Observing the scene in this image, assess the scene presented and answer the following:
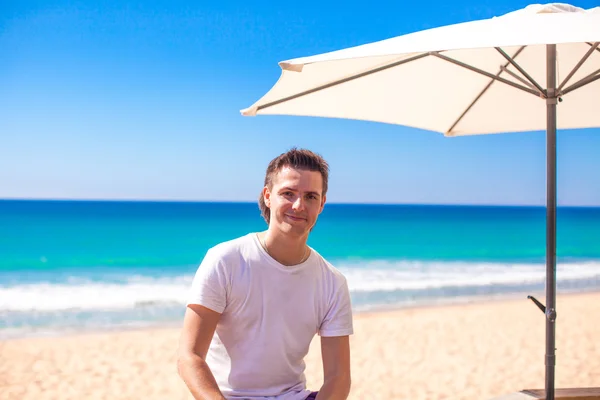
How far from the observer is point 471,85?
375cm

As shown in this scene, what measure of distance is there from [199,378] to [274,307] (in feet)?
1.15

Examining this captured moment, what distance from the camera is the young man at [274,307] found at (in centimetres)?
207

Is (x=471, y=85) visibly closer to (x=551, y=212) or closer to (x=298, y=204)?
(x=551, y=212)

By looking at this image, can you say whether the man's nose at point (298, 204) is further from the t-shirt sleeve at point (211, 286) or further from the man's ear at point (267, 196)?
the t-shirt sleeve at point (211, 286)

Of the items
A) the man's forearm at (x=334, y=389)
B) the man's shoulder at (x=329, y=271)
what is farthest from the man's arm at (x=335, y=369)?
the man's shoulder at (x=329, y=271)

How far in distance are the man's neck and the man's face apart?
21 mm

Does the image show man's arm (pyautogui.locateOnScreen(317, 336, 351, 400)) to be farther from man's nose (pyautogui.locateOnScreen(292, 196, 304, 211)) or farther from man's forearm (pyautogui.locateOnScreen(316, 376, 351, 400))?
man's nose (pyautogui.locateOnScreen(292, 196, 304, 211))

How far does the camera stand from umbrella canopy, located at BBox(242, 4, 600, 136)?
2.20m

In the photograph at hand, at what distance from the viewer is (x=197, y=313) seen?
204 cm

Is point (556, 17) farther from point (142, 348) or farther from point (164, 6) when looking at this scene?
point (164, 6)

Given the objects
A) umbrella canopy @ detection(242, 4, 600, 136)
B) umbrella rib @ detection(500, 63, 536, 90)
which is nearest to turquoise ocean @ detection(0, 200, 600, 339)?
umbrella canopy @ detection(242, 4, 600, 136)

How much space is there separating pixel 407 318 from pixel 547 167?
6612mm

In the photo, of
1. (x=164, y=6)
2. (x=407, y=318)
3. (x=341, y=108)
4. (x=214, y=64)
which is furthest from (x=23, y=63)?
(x=341, y=108)

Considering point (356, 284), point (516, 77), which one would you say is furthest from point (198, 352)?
point (356, 284)
